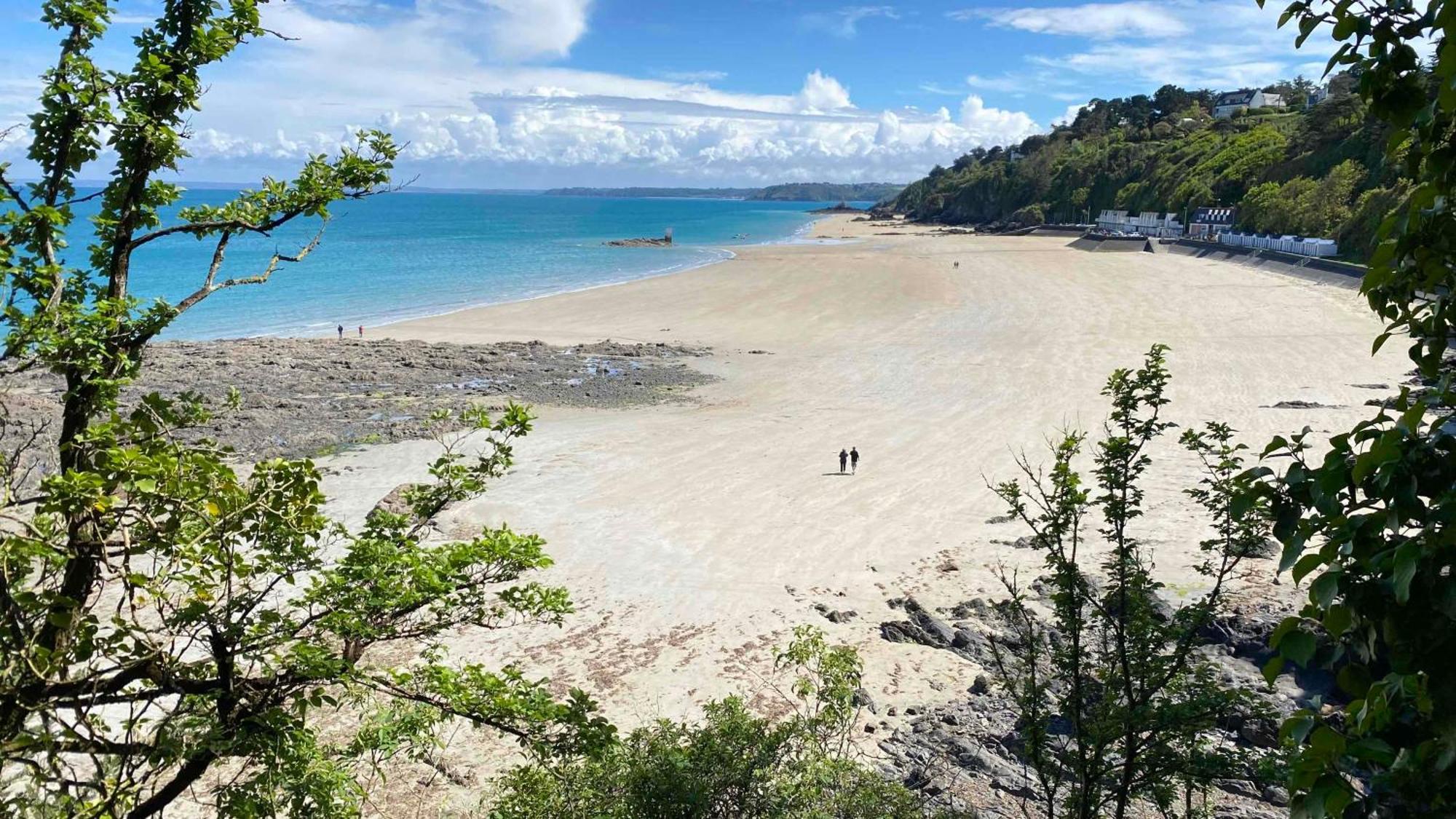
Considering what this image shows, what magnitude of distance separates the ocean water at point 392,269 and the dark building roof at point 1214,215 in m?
45.9

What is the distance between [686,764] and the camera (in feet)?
22.2

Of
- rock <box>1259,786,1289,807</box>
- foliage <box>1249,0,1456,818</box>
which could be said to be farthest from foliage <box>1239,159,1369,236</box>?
foliage <box>1249,0,1456,818</box>

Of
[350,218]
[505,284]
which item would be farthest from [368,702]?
[350,218]

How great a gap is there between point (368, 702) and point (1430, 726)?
436 inches

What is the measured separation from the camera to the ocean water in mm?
50125

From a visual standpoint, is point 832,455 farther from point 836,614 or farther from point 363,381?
point 363,381

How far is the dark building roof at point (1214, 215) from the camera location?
81.1 meters

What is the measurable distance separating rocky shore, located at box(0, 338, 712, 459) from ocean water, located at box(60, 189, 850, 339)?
15.9ft

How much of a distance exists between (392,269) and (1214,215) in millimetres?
74743

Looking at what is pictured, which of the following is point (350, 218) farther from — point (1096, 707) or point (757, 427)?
point (1096, 707)

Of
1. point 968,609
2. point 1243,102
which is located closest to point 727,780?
point 968,609

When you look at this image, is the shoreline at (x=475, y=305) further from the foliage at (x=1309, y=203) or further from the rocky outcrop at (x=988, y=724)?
the foliage at (x=1309, y=203)

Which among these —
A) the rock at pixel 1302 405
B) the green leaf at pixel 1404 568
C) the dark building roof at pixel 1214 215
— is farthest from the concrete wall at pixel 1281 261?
the green leaf at pixel 1404 568

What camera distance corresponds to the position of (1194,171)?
9588cm
